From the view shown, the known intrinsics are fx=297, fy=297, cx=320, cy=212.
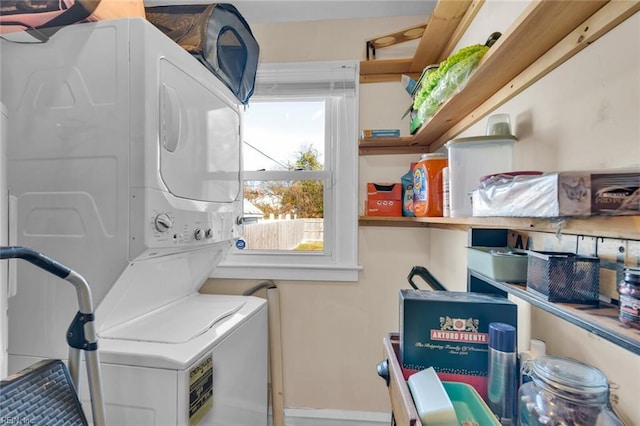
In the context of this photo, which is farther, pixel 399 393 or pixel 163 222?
pixel 163 222

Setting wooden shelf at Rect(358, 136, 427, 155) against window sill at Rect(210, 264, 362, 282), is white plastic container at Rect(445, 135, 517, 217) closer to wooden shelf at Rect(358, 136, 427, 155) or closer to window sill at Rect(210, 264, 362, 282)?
wooden shelf at Rect(358, 136, 427, 155)

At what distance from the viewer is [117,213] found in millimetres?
943

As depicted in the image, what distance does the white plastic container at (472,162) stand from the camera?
883mm

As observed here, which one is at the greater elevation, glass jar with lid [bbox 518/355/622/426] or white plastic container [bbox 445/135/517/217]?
white plastic container [bbox 445/135/517/217]

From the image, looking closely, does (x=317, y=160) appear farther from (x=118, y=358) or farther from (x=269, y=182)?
(x=118, y=358)

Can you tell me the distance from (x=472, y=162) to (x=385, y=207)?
0.83 m

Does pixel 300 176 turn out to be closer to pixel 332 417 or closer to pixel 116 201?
pixel 116 201

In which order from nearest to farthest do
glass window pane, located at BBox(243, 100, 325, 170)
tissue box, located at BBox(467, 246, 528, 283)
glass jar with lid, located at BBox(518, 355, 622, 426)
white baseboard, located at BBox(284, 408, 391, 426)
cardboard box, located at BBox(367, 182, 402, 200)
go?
glass jar with lid, located at BBox(518, 355, 622, 426) → tissue box, located at BBox(467, 246, 528, 283) → cardboard box, located at BBox(367, 182, 402, 200) → white baseboard, located at BBox(284, 408, 391, 426) → glass window pane, located at BBox(243, 100, 325, 170)

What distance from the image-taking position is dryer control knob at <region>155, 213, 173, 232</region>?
37.3 inches

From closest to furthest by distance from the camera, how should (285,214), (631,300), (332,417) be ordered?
1. (631,300)
2. (332,417)
3. (285,214)

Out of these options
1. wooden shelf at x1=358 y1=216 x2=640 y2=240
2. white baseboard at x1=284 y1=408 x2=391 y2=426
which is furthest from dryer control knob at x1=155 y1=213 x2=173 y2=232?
white baseboard at x1=284 y1=408 x2=391 y2=426

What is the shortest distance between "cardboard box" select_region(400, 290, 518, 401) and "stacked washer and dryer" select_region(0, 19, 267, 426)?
2.25 ft

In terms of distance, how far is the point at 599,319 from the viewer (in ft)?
1.51

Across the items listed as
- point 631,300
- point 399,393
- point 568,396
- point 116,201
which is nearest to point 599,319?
point 631,300
